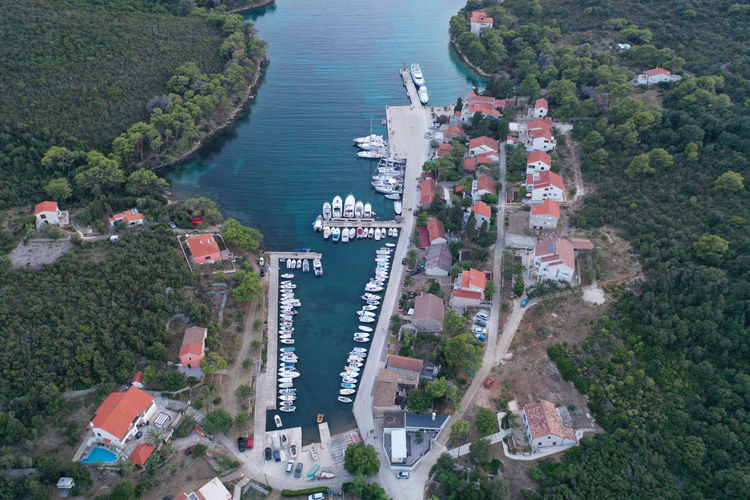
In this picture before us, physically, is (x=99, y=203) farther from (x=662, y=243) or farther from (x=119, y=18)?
(x=662, y=243)

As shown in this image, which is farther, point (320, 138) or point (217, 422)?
point (320, 138)

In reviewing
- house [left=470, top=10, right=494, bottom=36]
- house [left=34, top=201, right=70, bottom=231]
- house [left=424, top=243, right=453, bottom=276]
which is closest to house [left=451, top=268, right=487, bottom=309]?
house [left=424, top=243, right=453, bottom=276]

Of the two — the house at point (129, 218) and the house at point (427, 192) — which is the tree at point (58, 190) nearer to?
the house at point (129, 218)

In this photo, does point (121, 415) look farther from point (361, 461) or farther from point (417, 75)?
point (417, 75)

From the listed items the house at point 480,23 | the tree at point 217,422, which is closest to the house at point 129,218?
the tree at point 217,422

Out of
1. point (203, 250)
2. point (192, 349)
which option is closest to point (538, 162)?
point (203, 250)

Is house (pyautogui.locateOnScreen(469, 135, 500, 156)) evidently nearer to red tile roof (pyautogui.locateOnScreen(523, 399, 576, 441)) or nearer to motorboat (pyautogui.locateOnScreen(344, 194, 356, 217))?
motorboat (pyautogui.locateOnScreen(344, 194, 356, 217))

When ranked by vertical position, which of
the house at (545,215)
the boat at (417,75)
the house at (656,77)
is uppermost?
the house at (656,77)
